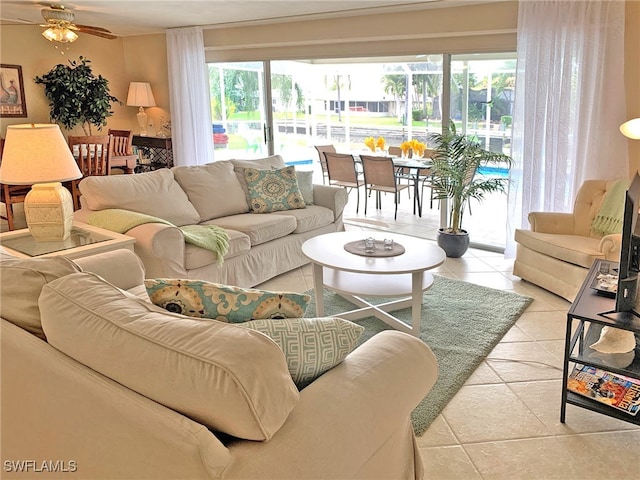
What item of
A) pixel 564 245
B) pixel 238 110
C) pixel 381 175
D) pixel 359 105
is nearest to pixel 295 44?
pixel 359 105

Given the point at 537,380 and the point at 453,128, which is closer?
the point at 537,380

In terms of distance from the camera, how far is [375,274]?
3.05m

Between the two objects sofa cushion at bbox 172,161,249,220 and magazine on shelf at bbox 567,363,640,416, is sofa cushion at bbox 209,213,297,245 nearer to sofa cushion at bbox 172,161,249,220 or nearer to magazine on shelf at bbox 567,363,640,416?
sofa cushion at bbox 172,161,249,220

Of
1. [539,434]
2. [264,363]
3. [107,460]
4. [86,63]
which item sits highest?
[86,63]

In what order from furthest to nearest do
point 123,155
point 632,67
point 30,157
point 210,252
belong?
point 123,155, point 632,67, point 210,252, point 30,157

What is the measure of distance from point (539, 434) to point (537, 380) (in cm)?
50

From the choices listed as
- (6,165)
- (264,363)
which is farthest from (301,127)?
(264,363)

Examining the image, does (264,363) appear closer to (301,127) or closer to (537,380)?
(537,380)

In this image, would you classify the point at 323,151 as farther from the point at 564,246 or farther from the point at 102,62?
the point at 564,246

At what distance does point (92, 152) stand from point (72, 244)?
2.86 meters

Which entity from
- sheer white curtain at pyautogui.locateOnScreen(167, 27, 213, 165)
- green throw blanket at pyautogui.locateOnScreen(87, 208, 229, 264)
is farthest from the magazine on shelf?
sheer white curtain at pyautogui.locateOnScreen(167, 27, 213, 165)

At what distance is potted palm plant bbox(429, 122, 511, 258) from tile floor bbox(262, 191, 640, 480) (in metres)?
1.63

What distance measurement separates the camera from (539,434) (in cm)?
234

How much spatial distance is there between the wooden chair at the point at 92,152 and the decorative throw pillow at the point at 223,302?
432cm
